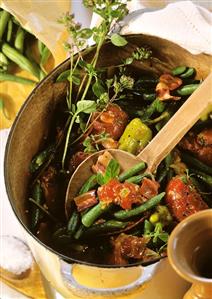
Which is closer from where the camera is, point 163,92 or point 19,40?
point 163,92

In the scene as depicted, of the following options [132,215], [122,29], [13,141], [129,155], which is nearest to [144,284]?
[132,215]

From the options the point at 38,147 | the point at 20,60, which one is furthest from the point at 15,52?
the point at 38,147

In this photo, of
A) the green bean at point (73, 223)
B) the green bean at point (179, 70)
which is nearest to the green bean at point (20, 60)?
the green bean at point (179, 70)

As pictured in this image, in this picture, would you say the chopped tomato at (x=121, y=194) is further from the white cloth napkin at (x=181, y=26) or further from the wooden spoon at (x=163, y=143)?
the white cloth napkin at (x=181, y=26)

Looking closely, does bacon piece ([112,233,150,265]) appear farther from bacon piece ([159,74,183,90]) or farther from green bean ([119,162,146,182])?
bacon piece ([159,74,183,90])

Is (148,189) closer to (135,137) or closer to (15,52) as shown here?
(135,137)

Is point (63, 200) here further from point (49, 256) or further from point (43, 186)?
point (49, 256)
